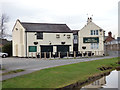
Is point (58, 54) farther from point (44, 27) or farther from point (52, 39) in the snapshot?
point (44, 27)

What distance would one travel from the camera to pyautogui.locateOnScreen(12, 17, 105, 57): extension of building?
130 ft

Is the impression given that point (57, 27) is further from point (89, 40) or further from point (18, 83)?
point (18, 83)

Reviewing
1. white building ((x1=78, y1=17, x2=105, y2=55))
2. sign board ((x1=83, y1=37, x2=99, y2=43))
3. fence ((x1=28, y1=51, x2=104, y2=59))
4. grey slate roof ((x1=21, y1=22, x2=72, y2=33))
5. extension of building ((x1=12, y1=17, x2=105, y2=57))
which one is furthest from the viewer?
sign board ((x1=83, y1=37, x2=99, y2=43))

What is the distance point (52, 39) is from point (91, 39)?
891 cm

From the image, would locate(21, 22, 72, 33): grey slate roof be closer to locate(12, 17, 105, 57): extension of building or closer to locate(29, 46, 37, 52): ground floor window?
locate(12, 17, 105, 57): extension of building

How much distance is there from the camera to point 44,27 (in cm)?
4262

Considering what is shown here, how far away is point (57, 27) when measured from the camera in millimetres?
43906

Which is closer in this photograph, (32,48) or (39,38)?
(32,48)

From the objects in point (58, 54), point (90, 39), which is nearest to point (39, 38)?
point (58, 54)

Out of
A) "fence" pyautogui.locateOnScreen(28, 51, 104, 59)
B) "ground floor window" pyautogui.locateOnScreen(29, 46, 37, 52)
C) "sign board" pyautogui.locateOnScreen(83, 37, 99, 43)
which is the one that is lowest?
"fence" pyautogui.locateOnScreen(28, 51, 104, 59)

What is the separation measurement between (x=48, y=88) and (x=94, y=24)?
116ft

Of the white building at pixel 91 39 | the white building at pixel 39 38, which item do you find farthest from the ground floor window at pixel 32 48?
→ the white building at pixel 91 39

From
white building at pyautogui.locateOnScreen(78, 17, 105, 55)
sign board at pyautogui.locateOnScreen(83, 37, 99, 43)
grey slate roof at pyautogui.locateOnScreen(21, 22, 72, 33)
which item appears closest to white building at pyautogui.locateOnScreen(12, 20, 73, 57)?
grey slate roof at pyautogui.locateOnScreen(21, 22, 72, 33)

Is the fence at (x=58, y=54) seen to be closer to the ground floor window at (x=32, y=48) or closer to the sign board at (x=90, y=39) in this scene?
the ground floor window at (x=32, y=48)
